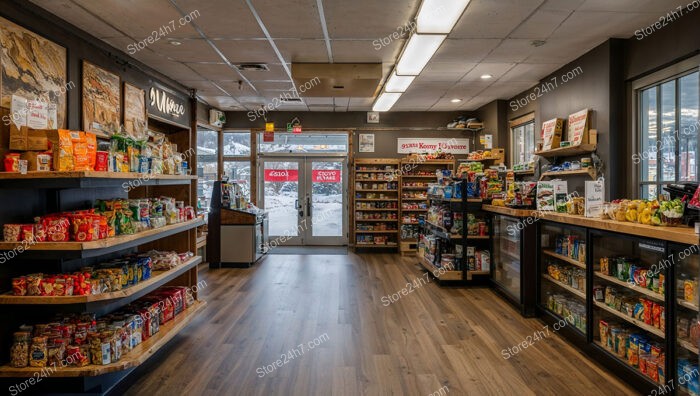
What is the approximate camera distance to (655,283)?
2957 millimetres

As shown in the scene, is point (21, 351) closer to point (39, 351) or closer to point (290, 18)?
point (39, 351)

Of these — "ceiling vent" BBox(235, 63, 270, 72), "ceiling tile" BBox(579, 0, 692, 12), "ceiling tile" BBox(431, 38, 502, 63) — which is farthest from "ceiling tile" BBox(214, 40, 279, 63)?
"ceiling tile" BBox(579, 0, 692, 12)

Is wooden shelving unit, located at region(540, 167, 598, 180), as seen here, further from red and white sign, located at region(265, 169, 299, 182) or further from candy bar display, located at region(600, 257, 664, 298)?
red and white sign, located at region(265, 169, 299, 182)

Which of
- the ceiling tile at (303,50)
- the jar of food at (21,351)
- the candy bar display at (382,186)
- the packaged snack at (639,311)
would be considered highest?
the ceiling tile at (303,50)

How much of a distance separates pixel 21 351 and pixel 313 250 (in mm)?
6829

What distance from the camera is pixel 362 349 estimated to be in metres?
3.83

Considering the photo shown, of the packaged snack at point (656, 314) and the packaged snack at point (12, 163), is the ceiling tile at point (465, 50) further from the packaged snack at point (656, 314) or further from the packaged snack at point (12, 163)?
the packaged snack at point (12, 163)

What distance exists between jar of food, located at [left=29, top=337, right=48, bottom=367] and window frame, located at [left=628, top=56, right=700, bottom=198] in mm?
5447

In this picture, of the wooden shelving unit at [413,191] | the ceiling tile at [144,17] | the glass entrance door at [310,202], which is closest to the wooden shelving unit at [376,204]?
the wooden shelving unit at [413,191]

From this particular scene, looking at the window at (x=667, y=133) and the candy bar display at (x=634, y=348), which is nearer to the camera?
the candy bar display at (x=634, y=348)

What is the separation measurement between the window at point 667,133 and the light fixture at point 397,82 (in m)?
2.70

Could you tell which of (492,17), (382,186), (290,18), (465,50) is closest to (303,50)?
(290,18)

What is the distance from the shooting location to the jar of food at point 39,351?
2.76 meters

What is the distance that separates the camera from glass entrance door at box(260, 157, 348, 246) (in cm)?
1015
